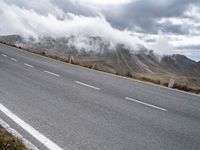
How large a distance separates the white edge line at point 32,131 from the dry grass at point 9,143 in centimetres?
51

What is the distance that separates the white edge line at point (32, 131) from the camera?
4.94m

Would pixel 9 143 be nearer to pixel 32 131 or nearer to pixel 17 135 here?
pixel 17 135

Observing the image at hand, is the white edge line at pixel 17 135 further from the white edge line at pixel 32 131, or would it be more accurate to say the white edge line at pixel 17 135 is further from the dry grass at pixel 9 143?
the white edge line at pixel 32 131

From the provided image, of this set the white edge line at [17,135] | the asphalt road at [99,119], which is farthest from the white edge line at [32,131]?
the white edge line at [17,135]

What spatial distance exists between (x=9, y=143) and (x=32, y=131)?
3.64 ft

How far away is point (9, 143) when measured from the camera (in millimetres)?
4488

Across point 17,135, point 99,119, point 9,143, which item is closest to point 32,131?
point 17,135

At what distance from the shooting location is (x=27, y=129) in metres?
5.68

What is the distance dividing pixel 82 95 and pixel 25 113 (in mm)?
3093

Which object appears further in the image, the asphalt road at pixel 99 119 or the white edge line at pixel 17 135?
the asphalt road at pixel 99 119

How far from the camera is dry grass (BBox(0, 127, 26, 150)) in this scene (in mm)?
4348

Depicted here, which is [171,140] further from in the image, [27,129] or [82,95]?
[82,95]

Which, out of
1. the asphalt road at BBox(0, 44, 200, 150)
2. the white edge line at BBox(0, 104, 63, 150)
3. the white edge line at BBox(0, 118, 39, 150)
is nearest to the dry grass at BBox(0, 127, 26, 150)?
the white edge line at BBox(0, 118, 39, 150)

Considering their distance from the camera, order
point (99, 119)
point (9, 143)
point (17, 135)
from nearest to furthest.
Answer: point (9, 143), point (17, 135), point (99, 119)
